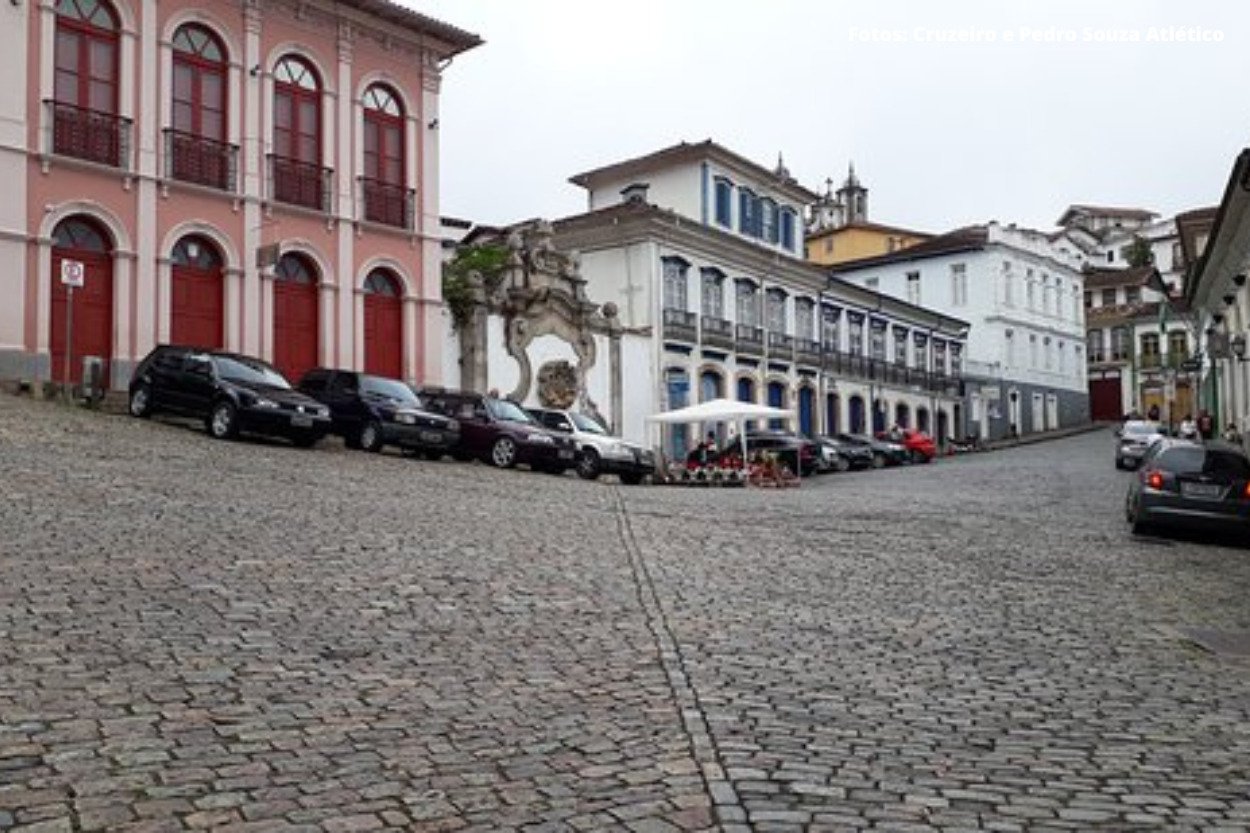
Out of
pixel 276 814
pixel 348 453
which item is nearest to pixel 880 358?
pixel 348 453

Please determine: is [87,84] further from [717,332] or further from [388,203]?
[717,332]

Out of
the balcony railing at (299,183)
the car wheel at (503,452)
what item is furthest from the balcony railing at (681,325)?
the car wheel at (503,452)

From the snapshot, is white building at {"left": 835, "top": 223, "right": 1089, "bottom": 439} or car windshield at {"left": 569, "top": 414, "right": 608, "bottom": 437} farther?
white building at {"left": 835, "top": 223, "right": 1089, "bottom": 439}

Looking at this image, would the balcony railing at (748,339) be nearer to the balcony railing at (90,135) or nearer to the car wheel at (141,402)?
the balcony railing at (90,135)

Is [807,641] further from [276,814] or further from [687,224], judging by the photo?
[687,224]

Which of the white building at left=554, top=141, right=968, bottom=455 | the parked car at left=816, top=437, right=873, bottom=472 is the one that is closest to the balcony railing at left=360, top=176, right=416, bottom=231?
the white building at left=554, top=141, right=968, bottom=455

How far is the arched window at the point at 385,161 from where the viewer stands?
28.3 m

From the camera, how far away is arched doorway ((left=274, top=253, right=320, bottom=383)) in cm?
2622

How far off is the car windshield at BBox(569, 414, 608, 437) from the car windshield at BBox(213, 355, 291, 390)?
6966 mm

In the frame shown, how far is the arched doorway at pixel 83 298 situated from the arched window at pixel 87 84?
1495 millimetres

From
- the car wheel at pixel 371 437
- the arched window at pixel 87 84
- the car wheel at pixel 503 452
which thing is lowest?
the car wheel at pixel 503 452

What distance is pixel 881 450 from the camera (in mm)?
41000

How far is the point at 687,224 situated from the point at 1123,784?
36106 millimetres

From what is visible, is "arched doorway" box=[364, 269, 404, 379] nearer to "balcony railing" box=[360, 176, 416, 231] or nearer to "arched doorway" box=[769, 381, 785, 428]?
"balcony railing" box=[360, 176, 416, 231]
